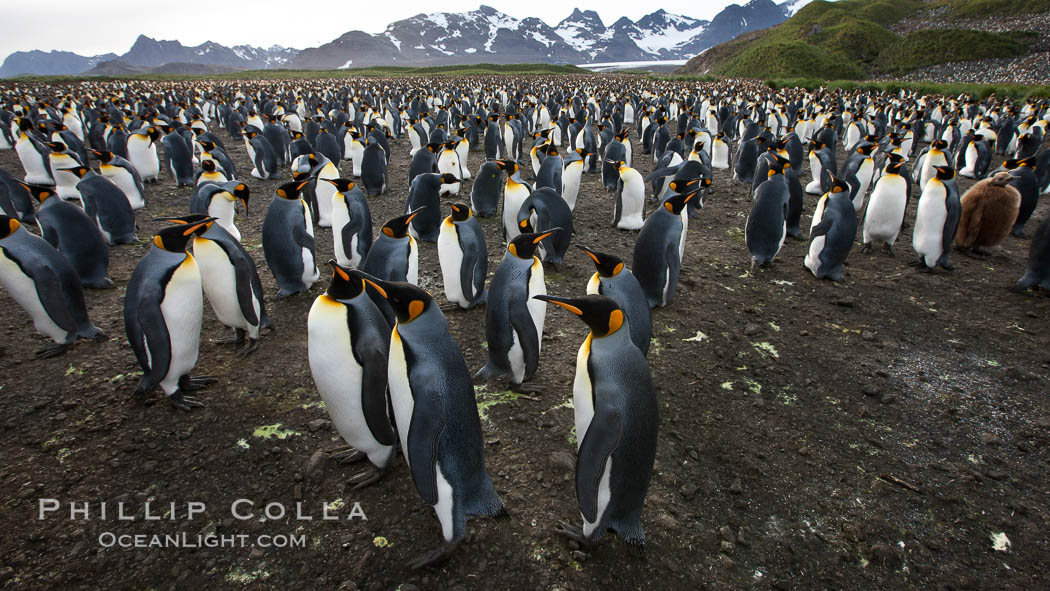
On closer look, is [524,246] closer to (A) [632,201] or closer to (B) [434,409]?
(B) [434,409]

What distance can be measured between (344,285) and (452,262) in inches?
82.8

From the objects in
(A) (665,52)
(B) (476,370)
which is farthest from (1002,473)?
(A) (665,52)

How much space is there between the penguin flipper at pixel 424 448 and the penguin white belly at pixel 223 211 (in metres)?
4.14

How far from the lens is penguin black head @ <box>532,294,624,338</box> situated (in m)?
1.99

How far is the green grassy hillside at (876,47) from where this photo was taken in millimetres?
32812

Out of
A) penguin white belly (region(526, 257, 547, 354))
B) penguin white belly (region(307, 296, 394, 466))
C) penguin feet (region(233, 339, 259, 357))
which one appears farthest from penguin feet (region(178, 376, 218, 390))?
penguin white belly (region(526, 257, 547, 354))

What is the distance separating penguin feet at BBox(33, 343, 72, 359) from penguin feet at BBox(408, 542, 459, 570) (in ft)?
11.4

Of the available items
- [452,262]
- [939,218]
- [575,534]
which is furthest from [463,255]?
[939,218]

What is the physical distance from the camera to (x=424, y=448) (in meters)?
2.02

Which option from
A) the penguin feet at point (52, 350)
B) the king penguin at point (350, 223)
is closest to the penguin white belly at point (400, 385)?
the penguin feet at point (52, 350)

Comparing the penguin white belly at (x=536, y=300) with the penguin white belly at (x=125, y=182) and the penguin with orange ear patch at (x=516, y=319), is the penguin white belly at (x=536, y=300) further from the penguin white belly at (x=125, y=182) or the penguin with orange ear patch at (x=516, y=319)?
the penguin white belly at (x=125, y=182)

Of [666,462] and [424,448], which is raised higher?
[424,448]

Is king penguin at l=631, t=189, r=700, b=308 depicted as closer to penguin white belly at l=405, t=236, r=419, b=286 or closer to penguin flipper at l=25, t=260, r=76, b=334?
penguin white belly at l=405, t=236, r=419, b=286

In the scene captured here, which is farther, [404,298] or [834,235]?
[834,235]
